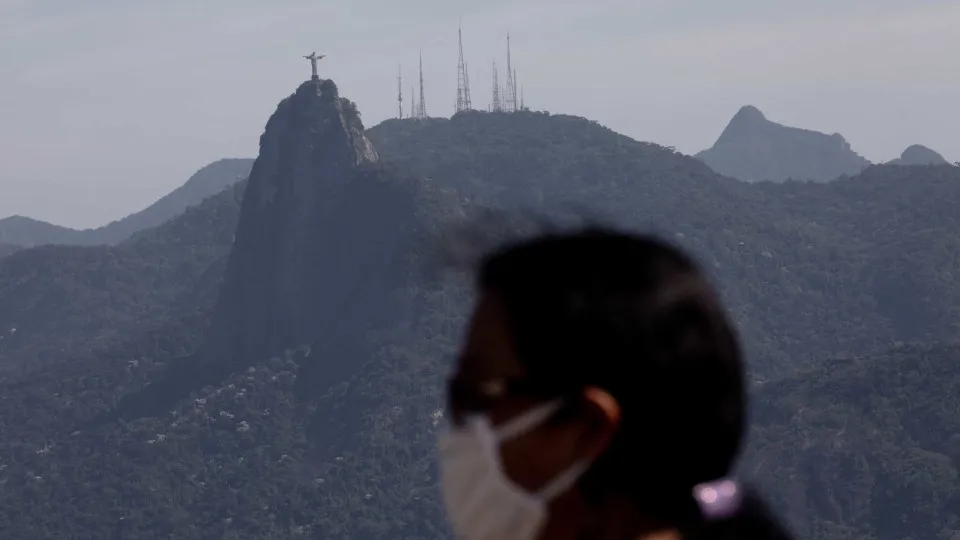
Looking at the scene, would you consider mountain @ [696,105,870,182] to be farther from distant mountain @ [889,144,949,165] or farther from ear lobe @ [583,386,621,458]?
ear lobe @ [583,386,621,458]

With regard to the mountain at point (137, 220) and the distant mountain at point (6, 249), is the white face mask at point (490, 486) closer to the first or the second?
the distant mountain at point (6, 249)

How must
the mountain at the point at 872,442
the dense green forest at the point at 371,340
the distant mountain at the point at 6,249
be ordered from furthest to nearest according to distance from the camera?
the distant mountain at the point at 6,249, the dense green forest at the point at 371,340, the mountain at the point at 872,442

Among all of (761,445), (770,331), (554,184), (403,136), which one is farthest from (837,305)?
(403,136)

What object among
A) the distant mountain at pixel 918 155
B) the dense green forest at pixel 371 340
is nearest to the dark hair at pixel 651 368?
the dense green forest at pixel 371 340

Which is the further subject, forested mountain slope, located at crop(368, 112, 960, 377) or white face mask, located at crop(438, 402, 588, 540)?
forested mountain slope, located at crop(368, 112, 960, 377)

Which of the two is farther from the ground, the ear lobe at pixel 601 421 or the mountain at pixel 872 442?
the ear lobe at pixel 601 421

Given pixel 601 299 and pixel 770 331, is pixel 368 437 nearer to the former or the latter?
pixel 770 331

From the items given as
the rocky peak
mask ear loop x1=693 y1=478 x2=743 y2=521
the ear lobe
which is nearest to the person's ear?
the ear lobe
